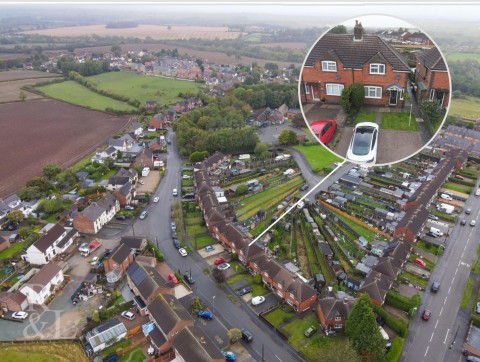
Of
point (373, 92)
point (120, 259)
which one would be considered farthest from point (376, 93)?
point (120, 259)

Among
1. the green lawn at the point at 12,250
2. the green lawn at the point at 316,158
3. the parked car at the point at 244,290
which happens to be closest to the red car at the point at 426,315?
the parked car at the point at 244,290

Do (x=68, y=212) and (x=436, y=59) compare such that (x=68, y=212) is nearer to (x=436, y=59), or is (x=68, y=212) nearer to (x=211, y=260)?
(x=211, y=260)

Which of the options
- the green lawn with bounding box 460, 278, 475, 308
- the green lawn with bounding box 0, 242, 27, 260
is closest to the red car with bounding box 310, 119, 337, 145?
the green lawn with bounding box 460, 278, 475, 308

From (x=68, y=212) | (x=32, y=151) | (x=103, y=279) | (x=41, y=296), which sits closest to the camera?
(x=41, y=296)

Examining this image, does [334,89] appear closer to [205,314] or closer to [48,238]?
[205,314]

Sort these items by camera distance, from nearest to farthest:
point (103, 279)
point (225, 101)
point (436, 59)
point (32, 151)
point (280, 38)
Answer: point (436, 59), point (103, 279), point (32, 151), point (225, 101), point (280, 38)

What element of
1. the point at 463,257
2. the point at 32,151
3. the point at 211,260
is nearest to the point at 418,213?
the point at 463,257

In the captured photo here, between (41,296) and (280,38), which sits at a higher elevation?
(280,38)
